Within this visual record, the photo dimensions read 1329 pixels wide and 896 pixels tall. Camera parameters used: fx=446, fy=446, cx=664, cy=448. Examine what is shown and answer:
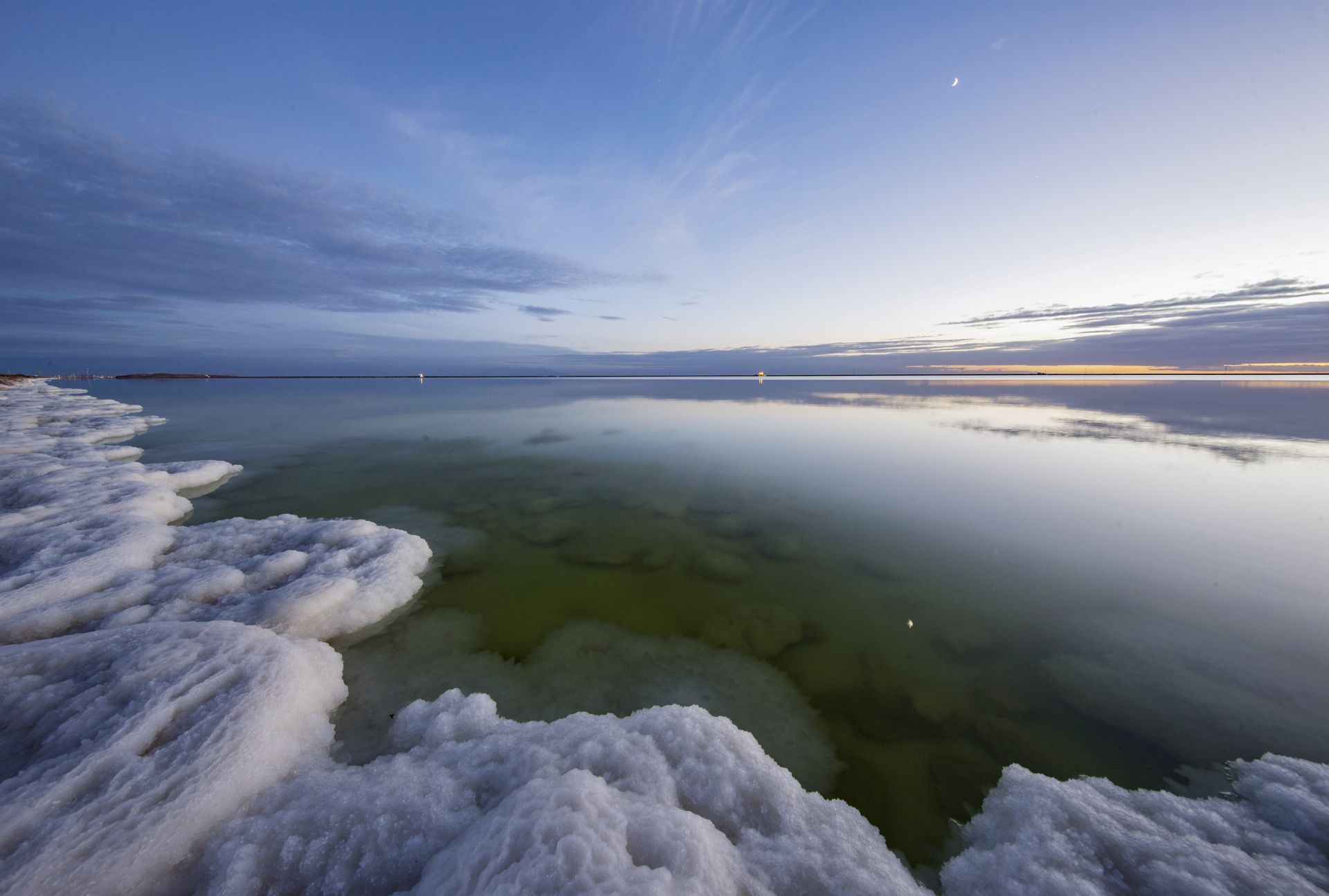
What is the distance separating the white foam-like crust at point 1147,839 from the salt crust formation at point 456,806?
1 centimetres

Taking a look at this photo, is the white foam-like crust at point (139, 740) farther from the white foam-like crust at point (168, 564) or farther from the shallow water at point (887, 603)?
the white foam-like crust at point (168, 564)

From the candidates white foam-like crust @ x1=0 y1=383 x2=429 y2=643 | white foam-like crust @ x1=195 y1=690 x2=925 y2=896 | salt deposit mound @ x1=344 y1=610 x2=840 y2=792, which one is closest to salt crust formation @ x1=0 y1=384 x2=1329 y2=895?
white foam-like crust @ x1=195 y1=690 x2=925 y2=896

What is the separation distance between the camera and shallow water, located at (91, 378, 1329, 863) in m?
4.53

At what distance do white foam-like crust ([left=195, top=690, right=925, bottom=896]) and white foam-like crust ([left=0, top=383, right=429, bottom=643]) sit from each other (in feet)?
A: 10.4

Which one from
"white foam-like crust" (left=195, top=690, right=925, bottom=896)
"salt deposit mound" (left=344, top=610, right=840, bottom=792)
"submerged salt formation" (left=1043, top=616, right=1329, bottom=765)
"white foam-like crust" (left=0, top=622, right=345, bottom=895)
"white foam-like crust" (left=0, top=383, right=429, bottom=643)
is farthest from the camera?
"white foam-like crust" (left=0, top=383, right=429, bottom=643)

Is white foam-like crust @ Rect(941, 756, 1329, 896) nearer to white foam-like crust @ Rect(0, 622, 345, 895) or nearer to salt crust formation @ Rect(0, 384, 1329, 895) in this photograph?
salt crust formation @ Rect(0, 384, 1329, 895)

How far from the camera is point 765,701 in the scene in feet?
16.5

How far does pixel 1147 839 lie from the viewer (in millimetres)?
3293

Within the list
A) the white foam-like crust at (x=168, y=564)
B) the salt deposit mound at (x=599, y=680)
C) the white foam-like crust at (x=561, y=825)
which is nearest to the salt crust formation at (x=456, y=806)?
the white foam-like crust at (x=561, y=825)

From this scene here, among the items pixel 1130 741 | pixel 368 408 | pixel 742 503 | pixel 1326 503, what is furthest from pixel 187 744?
pixel 368 408

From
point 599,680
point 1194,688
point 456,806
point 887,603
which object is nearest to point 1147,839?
point 1194,688

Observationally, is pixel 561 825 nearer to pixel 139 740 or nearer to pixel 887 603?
pixel 139 740

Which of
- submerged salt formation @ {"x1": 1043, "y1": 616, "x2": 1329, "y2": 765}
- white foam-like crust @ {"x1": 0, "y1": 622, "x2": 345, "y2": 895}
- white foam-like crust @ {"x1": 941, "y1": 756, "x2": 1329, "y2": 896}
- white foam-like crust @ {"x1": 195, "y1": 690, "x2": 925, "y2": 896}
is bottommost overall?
submerged salt formation @ {"x1": 1043, "y1": 616, "x2": 1329, "y2": 765}

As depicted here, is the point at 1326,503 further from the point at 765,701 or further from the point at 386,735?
the point at 386,735
